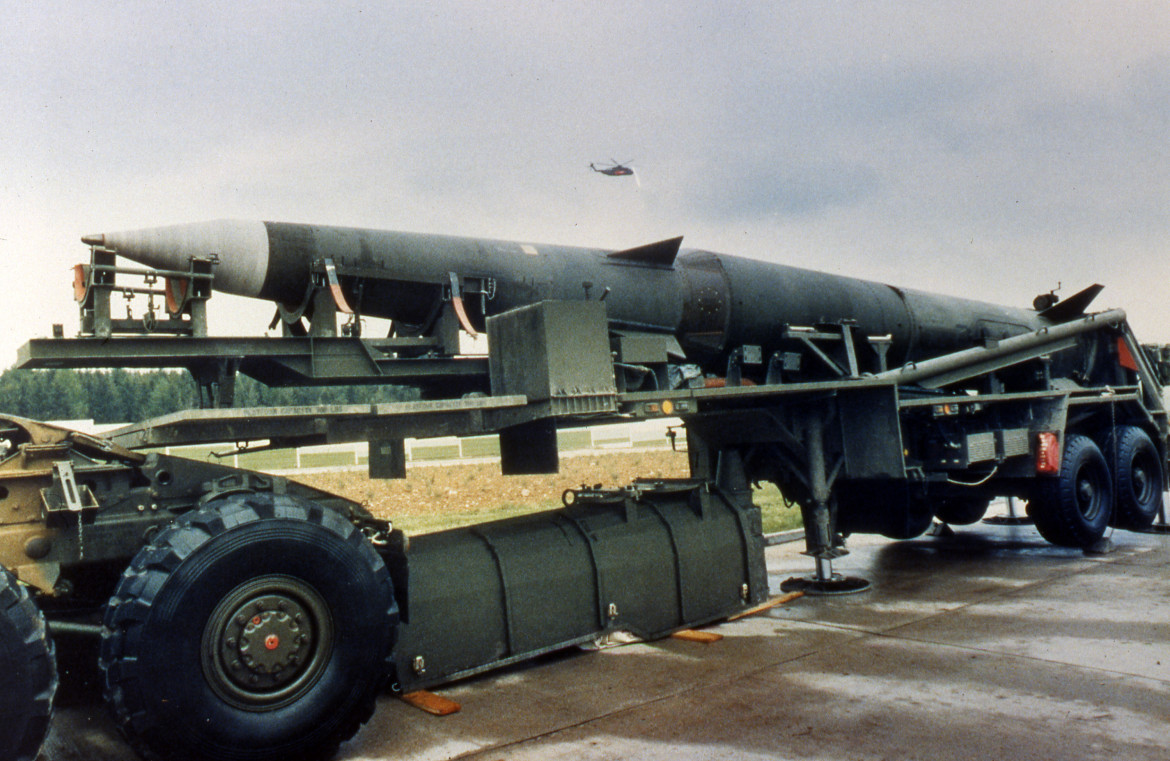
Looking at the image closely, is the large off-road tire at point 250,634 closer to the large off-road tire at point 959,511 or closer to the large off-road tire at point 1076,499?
the large off-road tire at point 1076,499

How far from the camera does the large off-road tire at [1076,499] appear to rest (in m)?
10.0

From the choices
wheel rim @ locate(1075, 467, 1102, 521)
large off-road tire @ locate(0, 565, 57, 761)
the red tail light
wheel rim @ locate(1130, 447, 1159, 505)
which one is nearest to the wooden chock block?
large off-road tire @ locate(0, 565, 57, 761)

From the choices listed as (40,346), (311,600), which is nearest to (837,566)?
(311,600)

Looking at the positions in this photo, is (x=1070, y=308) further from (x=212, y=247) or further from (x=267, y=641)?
(x=267, y=641)

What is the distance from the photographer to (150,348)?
195 inches

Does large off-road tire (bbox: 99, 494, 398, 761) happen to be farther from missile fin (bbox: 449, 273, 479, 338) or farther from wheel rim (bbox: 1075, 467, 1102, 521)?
A: wheel rim (bbox: 1075, 467, 1102, 521)

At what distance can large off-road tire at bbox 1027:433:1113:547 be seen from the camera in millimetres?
10000

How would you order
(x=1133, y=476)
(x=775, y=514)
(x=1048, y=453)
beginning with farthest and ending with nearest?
(x=775, y=514)
(x=1133, y=476)
(x=1048, y=453)

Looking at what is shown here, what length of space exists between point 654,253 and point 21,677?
17.6 ft

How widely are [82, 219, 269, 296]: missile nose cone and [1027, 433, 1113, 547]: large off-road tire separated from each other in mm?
8619

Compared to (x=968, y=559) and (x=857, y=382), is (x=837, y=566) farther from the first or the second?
(x=857, y=382)

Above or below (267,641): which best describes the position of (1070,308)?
above

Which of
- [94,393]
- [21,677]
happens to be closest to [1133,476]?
[21,677]

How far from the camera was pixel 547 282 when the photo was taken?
6.79 m
